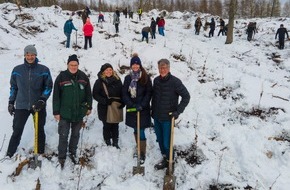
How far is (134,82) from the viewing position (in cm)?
564

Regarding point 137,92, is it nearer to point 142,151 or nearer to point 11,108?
point 142,151

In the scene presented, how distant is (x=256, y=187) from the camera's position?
5492 millimetres

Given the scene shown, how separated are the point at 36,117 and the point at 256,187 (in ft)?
14.4

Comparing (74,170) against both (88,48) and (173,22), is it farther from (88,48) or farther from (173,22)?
(173,22)

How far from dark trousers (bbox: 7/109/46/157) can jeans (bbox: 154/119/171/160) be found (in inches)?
89.1

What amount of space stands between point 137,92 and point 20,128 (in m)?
2.37

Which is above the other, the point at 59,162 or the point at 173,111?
the point at 173,111

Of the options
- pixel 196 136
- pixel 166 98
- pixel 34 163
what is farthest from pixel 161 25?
pixel 34 163

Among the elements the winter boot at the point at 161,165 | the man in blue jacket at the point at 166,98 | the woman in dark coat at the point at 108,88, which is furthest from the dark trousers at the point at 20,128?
the winter boot at the point at 161,165

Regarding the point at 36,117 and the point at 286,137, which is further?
the point at 286,137

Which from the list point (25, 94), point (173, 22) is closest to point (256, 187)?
point (25, 94)

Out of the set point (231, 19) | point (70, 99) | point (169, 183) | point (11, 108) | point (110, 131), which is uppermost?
point (231, 19)

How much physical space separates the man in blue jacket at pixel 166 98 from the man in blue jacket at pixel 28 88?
2117 millimetres

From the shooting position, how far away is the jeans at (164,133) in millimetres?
5594
